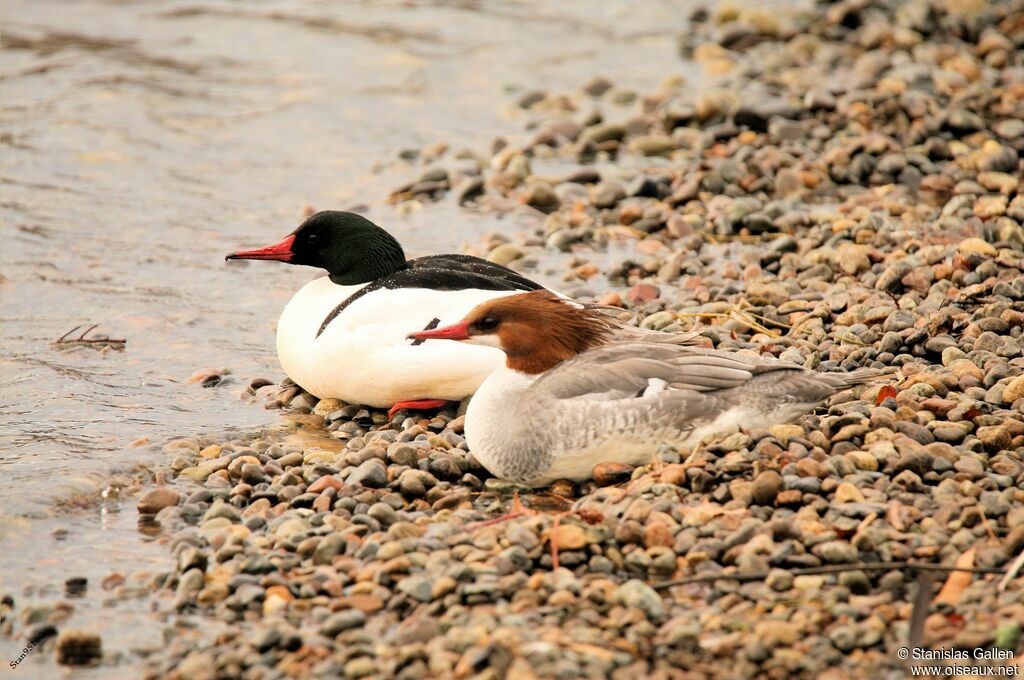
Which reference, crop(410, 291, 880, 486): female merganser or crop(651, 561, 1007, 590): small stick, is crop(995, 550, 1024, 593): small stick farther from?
crop(410, 291, 880, 486): female merganser

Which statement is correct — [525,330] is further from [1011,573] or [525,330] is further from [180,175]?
[180,175]

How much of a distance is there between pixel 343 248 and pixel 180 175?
4.48 m

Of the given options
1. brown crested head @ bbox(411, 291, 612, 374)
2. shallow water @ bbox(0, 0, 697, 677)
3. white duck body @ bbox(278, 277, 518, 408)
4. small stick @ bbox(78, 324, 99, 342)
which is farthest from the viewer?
small stick @ bbox(78, 324, 99, 342)

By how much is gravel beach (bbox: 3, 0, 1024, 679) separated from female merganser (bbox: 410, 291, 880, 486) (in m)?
0.12

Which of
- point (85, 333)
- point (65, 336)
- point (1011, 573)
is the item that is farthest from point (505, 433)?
point (65, 336)

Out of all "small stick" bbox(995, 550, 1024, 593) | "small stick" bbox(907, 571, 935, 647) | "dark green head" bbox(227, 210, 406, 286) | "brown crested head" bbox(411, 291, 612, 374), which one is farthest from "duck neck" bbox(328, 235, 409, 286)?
"small stick" bbox(995, 550, 1024, 593)

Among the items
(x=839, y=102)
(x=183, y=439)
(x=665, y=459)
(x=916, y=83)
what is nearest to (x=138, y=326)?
(x=183, y=439)

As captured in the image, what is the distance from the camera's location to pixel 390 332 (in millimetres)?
6465

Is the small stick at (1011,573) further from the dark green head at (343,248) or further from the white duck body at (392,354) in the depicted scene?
the dark green head at (343,248)

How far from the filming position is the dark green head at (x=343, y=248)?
22.9ft

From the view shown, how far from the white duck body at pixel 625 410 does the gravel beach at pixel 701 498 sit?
11 centimetres

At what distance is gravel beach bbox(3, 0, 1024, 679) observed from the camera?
422cm

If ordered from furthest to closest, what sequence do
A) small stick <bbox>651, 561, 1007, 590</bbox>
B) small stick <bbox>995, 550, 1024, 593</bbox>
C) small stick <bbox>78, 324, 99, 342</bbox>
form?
small stick <bbox>78, 324, 99, 342</bbox>
small stick <bbox>651, 561, 1007, 590</bbox>
small stick <bbox>995, 550, 1024, 593</bbox>

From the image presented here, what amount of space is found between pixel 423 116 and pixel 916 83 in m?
4.46
